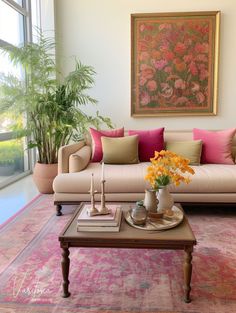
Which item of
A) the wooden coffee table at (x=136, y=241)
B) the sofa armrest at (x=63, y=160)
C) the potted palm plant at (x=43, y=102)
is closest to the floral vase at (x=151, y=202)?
the wooden coffee table at (x=136, y=241)

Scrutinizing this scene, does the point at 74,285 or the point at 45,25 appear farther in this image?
the point at 45,25

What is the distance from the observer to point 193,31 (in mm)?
4109

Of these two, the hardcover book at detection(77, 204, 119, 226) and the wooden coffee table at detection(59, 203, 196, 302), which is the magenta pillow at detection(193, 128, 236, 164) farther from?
the hardcover book at detection(77, 204, 119, 226)

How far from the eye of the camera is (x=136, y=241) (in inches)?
62.8

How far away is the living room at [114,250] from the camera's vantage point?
62.9 inches

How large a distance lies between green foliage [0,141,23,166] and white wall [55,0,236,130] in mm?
1365

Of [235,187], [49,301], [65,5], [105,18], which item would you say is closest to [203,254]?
[235,187]

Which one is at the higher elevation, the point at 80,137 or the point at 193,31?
the point at 193,31

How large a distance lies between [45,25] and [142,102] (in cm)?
181

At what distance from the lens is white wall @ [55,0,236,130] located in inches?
162

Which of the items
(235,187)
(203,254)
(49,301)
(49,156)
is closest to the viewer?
(49,301)

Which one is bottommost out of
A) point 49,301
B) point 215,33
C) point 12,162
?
point 49,301

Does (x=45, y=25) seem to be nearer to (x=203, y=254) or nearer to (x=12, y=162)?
(x=12, y=162)

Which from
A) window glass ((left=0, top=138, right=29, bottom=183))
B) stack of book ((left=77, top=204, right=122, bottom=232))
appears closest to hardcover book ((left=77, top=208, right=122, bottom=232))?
stack of book ((left=77, top=204, right=122, bottom=232))
